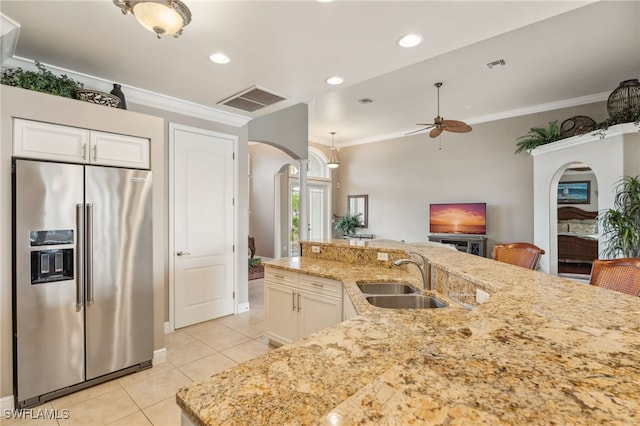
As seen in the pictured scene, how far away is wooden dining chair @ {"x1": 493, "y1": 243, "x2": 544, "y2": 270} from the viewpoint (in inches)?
117

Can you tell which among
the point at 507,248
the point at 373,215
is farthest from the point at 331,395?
the point at 373,215

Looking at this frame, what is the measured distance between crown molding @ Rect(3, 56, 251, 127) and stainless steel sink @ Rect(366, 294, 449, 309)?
9.81 feet

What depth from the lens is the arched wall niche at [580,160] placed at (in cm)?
374

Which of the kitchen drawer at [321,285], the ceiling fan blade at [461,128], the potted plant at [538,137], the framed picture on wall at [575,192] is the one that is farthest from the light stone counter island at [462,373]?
the framed picture on wall at [575,192]

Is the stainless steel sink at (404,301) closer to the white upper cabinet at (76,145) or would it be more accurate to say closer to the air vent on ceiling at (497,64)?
the white upper cabinet at (76,145)

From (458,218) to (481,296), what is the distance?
5.07 meters

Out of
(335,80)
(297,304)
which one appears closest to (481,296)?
(297,304)

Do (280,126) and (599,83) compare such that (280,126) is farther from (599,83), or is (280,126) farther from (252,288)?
(599,83)

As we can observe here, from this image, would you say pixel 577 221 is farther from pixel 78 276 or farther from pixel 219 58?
pixel 78 276

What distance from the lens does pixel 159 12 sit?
162cm

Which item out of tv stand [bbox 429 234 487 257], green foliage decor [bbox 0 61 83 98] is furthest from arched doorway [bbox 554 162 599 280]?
green foliage decor [bbox 0 61 83 98]

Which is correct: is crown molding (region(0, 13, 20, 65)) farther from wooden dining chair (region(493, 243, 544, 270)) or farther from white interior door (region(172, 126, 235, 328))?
wooden dining chair (region(493, 243, 544, 270))

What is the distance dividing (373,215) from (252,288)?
145 inches

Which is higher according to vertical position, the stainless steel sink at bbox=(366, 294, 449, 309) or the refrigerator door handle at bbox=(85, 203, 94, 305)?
the refrigerator door handle at bbox=(85, 203, 94, 305)
